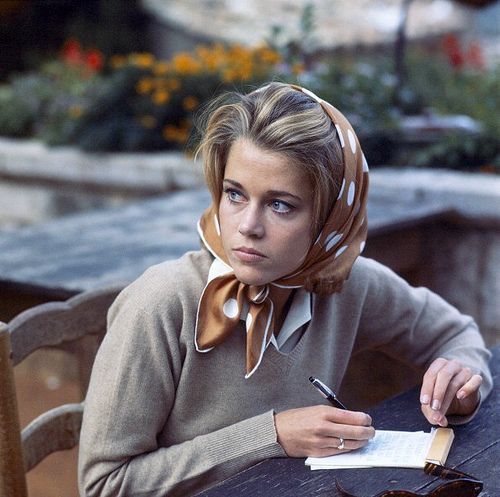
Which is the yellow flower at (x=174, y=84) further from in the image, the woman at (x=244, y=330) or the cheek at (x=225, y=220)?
the cheek at (x=225, y=220)

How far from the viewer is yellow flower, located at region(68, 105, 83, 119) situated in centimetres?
643

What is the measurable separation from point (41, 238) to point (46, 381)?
4.43 ft

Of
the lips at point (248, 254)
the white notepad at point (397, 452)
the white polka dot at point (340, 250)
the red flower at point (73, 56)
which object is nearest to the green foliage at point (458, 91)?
the red flower at point (73, 56)

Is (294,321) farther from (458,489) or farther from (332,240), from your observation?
(458,489)

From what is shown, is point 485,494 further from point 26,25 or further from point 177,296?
point 26,25

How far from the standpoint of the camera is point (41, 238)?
156 inches

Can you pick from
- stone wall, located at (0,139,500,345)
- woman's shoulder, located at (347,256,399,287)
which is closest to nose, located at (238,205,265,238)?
woman's shoulder, located at (347,256,399,287)

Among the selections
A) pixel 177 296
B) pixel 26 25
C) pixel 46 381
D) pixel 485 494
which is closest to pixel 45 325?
pixel 177 296

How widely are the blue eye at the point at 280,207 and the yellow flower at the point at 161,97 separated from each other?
14.0 ft

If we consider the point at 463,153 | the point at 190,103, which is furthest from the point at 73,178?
the point at 463,153

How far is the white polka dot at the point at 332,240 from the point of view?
194 centimetres

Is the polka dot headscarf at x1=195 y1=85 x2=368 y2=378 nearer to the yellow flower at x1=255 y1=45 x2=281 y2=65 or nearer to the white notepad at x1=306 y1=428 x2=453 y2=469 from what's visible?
the white notepad at x1=306 y1=428 x2=453 y2=469

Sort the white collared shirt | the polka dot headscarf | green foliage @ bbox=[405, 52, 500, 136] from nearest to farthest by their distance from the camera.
→ 1. the polka dot headscarf
2. the white collared shirt
3. green foliage @ bbox=[405, 52, 500, 136]

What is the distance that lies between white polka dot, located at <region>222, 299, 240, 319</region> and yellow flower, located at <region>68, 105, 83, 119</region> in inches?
181
